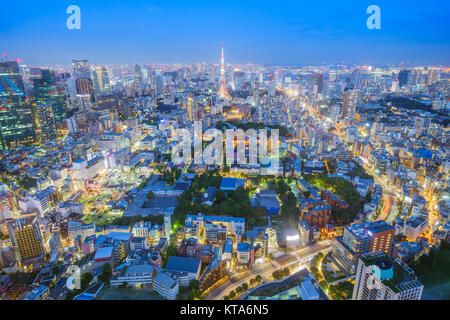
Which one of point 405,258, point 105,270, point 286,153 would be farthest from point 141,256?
point 286,153

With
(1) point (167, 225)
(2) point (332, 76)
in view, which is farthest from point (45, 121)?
(2) point (332, 76)

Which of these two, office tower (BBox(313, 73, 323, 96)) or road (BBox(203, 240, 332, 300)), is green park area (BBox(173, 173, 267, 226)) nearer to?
road (BBox(203, 240, 332, 300))

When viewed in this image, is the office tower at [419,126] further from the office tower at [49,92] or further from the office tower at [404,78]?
the office tower at [49,92]

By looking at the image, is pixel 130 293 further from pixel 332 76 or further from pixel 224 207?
pixel 332 76

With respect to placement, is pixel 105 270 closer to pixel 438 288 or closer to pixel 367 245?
pixel 367 245

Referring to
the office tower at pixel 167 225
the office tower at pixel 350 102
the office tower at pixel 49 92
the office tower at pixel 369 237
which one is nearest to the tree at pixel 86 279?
the office tower at pixel 167 225
